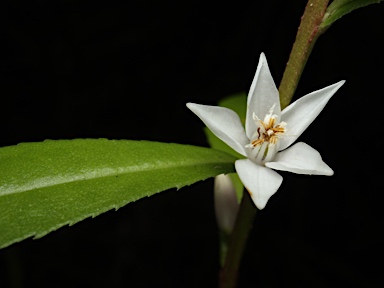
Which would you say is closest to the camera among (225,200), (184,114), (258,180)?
(258,180)

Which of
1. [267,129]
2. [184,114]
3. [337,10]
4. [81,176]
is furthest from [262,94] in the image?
[184,114]

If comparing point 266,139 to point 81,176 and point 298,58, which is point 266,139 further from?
point 81,176

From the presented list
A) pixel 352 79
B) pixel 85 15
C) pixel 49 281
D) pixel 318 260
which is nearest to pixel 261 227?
pixel 318 260

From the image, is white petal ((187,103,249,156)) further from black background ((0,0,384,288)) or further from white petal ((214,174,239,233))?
black background ((0,0,384,288))

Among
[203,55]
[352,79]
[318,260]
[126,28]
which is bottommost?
[318,260]

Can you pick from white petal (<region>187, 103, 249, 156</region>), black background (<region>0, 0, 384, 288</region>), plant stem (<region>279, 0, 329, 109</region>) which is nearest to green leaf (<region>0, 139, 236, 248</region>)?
white petal (<region>187, 103, 249, 156</region>)

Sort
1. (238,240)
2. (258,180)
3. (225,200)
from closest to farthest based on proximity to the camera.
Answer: (258,180) < (238,240) < (225,200)

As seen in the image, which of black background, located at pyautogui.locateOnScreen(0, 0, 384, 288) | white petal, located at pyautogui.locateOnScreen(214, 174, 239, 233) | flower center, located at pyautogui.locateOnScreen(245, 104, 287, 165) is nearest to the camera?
flower center, located at pyautogui.locateOnScreen(245, 104, 287, 165)

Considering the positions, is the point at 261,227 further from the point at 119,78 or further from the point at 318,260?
the point at 119,78
